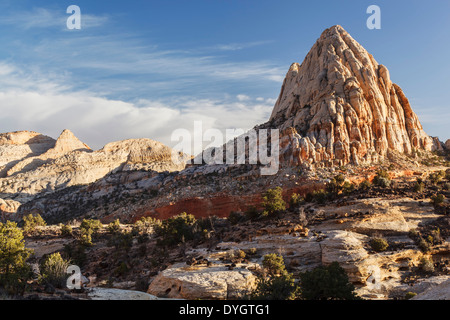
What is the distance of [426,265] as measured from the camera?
78.8 ft

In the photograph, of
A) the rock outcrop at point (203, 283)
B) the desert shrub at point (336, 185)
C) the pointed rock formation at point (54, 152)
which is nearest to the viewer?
the rock outcrop at point (203, 283)

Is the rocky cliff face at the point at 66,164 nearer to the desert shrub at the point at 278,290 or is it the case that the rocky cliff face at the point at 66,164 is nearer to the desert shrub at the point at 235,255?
the desert shrub at the point at 235,255

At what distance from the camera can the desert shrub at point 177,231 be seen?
119 feet

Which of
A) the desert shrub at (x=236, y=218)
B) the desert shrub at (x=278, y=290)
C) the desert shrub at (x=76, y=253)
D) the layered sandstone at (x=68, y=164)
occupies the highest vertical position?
the layered sandstone at (x=68, y=164)

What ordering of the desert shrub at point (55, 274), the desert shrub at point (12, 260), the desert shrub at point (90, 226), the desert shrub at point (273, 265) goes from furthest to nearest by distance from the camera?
1. the desert shrub at point (90, 226)
2. the desert shrub at point (273, 265)
3. the desert shrub at point (55, 274)
4. the desert shrub at point (12, 260)

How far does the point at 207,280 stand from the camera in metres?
22.7

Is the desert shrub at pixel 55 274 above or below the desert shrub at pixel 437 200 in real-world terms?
below

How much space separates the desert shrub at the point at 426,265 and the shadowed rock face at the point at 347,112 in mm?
29296

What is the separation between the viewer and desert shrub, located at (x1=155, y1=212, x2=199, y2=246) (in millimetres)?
36281

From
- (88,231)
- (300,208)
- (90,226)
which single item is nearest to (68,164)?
(90,226)

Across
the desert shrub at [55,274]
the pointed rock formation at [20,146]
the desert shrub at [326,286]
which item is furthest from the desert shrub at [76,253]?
the pointed rock formation at [20,146]

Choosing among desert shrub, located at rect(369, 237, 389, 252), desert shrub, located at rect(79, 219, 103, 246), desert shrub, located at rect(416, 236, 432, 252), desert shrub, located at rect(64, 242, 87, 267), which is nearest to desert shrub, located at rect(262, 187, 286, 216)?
desert shrub, located at rect(369, 237, 389, 252)

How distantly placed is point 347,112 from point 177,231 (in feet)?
114

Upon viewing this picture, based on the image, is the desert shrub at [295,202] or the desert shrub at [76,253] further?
the desert shrub at [295,202]
